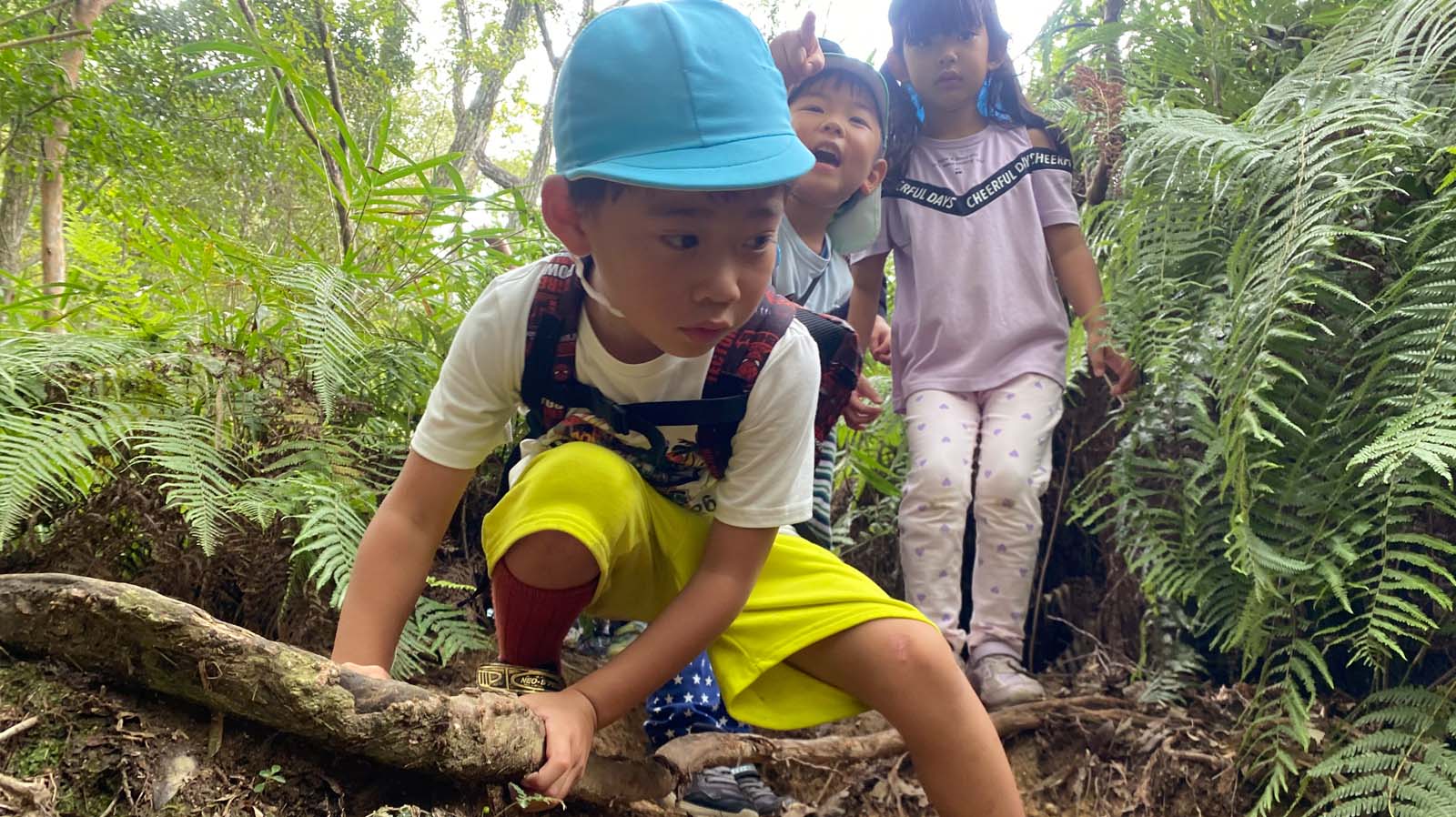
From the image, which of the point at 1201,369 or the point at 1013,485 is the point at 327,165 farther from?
the point at 1201,369

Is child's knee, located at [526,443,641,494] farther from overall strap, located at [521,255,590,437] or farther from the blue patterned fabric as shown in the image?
the blue patterned fabric

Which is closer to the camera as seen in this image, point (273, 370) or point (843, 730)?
point (273, 370)

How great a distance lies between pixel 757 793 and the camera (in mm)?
1982

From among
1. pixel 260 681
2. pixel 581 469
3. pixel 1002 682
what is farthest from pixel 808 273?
pixel 260 681

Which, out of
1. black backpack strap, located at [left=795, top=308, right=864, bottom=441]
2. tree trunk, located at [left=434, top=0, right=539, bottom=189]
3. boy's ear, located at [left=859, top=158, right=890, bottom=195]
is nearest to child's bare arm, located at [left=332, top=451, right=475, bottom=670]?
black backpack strap, located at [left=795, top=308, right=864, bottom=441]

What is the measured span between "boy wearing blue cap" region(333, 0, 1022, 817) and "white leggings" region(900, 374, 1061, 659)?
957 mm

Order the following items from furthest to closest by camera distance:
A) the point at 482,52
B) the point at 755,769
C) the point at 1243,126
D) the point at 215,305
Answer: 1. the point at 482,52
2. the point at 215,305
3. the point at 1243,126
4. the point at 755,769

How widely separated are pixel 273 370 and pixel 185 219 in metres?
0.62

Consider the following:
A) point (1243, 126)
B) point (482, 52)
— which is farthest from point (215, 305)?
point (482, 52)

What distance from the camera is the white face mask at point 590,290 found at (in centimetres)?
143

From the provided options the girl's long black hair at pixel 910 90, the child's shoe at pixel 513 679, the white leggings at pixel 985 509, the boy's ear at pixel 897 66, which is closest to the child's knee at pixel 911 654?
the child's shoe at pixel 513 679

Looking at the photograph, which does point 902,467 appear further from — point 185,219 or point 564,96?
point 185,219

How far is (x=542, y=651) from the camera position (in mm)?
1439

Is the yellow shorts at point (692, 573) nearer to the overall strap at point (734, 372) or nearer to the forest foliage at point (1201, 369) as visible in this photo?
the overall strap at point (734, 372)
